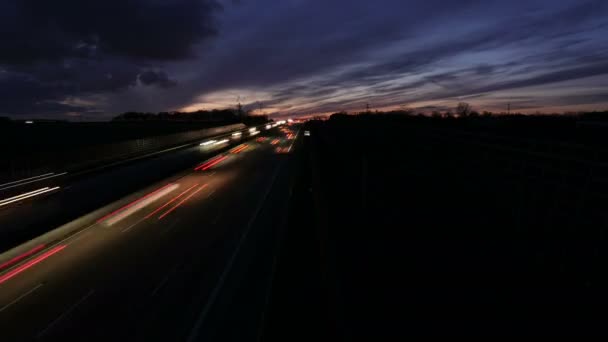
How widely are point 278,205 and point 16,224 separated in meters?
14.5

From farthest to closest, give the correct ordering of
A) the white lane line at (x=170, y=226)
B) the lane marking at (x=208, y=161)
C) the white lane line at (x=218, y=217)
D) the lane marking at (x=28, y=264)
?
the lane marking at (x=208, y=161), the white lane line at (x=218, y=217), the white lane line at (x=170, y=226), the lane marking at (x=28, y=264)

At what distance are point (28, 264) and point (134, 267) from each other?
4593 millimetres

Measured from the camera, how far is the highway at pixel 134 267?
26.3ft

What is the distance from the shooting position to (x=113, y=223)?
1563cm

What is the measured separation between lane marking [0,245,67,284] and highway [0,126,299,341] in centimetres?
4

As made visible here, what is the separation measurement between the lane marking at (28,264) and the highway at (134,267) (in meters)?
0.04

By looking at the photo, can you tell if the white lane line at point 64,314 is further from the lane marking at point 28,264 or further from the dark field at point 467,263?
the dark field at point 467,263

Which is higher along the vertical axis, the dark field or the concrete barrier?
the concrete barrier

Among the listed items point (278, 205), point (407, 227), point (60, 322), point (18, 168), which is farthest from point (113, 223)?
point (407, 227)

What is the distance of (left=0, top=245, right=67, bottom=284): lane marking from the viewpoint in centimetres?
1043

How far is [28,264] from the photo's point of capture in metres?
11.3

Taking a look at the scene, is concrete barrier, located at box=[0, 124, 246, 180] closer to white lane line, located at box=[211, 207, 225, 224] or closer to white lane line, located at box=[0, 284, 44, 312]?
white lane line, located at box=[0, 284, 44, 312]

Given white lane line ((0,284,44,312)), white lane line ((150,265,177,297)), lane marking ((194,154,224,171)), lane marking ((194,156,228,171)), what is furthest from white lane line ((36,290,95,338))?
lane marking ((194,154,224,171))

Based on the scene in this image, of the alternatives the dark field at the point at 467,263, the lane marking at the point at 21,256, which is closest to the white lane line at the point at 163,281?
the dark field at the point at 467,263
